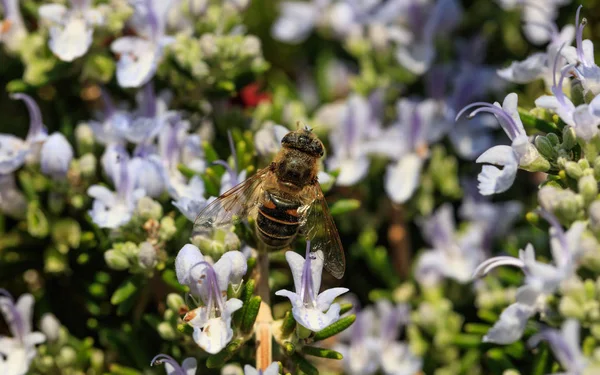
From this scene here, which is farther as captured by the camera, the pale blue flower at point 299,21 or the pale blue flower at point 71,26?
the pale blue flower at point 299,21

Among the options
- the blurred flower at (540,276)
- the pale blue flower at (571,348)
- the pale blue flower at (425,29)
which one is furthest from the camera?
the pale blue flower at (425,29)

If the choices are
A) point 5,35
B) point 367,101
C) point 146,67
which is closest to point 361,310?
point 367,101

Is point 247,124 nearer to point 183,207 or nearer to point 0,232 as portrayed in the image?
point 183,207

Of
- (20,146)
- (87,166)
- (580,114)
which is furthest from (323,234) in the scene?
(20,146)

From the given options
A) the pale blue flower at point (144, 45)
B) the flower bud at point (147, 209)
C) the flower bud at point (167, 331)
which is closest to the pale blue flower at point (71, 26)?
the pale blue flower at point (144, 45)

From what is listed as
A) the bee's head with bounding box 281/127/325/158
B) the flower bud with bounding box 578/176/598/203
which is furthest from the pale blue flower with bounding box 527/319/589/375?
the bee's head with bounding box 281/127/325/158

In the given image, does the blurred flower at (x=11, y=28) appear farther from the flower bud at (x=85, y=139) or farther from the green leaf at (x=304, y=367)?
the green leaf at (x=304, y=367)

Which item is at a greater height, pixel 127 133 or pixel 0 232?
pixel 127 133

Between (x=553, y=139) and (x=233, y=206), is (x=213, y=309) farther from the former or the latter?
(x=553, y=139)
